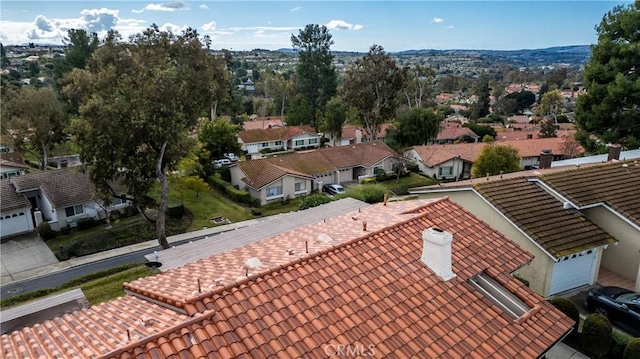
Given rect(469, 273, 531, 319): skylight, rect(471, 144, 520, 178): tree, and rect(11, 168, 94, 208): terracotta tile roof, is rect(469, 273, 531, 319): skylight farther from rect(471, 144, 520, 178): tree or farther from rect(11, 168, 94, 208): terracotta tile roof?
rect(11, 168, 94, 208): terracotta tile roof

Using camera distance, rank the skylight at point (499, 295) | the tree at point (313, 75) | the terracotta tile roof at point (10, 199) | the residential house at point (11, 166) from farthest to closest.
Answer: the tree at point (313, 75) < the residential house at point (11, 166) < the terracotta tile roof at point (10, 199) < the skylight at point (499, 295)

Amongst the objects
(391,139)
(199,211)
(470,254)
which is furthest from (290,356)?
(391,139)

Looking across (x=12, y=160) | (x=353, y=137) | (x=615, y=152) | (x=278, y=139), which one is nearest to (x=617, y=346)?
(x=615, y=152)

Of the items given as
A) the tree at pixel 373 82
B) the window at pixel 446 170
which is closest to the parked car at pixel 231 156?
the tree at pixel 373 82

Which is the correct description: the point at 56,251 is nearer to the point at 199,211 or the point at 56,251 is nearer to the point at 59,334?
the point at 199,211

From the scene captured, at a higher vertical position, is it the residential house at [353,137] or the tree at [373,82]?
the tree at [373,82]

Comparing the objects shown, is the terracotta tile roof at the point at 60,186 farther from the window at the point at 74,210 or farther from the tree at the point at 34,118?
the tree at the point at 34,118
